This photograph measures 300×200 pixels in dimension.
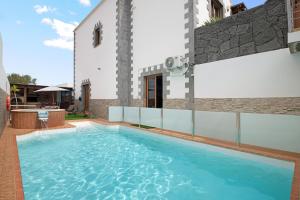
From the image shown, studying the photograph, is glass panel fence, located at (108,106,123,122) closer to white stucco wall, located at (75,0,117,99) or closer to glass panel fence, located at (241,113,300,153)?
white stucco wall, located at (75,0,117,99)

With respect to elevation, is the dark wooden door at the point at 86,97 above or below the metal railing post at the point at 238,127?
above

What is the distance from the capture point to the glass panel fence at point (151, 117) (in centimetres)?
848

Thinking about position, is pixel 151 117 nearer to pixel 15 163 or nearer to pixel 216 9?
pixel 15 163

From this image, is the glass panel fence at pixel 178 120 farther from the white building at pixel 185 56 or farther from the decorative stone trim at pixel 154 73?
the decorative stone trim at pixel 154 73

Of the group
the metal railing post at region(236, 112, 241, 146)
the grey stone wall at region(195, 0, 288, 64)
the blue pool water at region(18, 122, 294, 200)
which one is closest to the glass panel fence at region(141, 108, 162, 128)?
the blue pool water at region(18, 122, 294, 200)

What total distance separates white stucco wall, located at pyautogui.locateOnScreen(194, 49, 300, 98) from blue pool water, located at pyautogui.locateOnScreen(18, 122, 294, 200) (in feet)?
8.12

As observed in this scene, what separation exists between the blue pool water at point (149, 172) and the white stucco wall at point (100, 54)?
6.90 m

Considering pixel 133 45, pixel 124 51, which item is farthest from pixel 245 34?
pixel 124 51

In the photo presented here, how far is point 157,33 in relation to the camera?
10.3m

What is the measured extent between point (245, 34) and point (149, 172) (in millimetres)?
5988

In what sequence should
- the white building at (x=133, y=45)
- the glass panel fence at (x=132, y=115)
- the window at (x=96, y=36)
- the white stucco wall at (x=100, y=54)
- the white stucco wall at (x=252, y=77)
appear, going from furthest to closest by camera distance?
the window at (x=96, y=36), the white stucco wall at (x=100, y=54), the glass panel fence at (x=132, y=115), the white building at (x=133, y=45), the white stucco wall at (x=252, y=77)

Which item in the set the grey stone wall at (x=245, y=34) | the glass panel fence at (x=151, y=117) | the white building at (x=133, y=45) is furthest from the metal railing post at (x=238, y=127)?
the glass panel fence at (x=151, y=117)

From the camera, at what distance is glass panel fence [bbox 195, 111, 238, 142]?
5770mm

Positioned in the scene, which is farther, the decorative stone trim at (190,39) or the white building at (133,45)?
the white building at (133,45)
